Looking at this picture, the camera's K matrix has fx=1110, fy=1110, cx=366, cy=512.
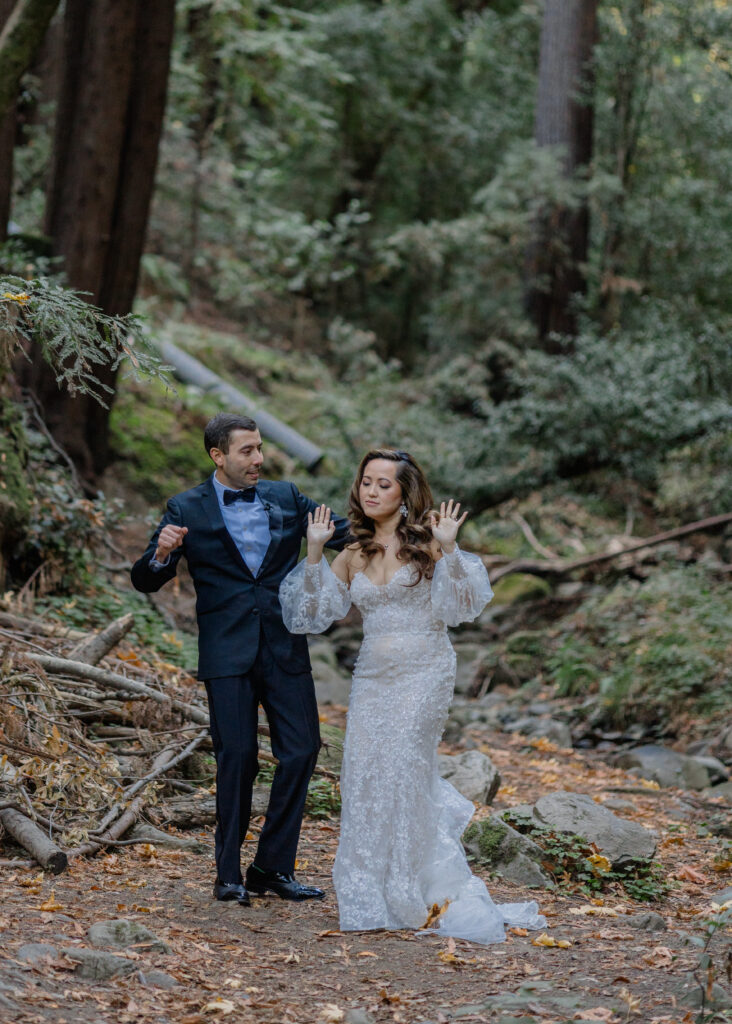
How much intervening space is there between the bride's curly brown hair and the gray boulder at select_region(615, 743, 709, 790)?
445cm

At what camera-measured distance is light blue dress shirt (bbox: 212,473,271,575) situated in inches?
195

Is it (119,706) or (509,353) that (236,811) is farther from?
(509,353)

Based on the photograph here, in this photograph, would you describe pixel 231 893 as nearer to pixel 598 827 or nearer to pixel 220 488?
pixel 220 488

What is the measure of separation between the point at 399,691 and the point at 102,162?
813 cm

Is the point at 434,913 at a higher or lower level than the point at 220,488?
lower

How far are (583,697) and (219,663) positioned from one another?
6867 millimetres

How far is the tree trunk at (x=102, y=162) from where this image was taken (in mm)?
11062

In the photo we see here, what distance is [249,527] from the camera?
4977 mm

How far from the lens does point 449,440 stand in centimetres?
1407

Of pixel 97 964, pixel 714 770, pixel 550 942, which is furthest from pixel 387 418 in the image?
pixel 97 964

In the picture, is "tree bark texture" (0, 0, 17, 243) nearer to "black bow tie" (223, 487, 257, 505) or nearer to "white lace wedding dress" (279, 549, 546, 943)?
"black bow tie" (223, 487, 257, 505)

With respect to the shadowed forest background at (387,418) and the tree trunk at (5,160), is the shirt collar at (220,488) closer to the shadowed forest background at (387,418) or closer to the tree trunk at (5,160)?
the shadowed forest background at (387,418)

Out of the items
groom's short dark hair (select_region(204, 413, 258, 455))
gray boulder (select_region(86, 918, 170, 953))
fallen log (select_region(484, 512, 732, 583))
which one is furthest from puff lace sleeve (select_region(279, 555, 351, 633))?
fallen log (select_region(484, 512, 732, 583))

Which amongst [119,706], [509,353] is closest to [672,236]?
[509,353]
